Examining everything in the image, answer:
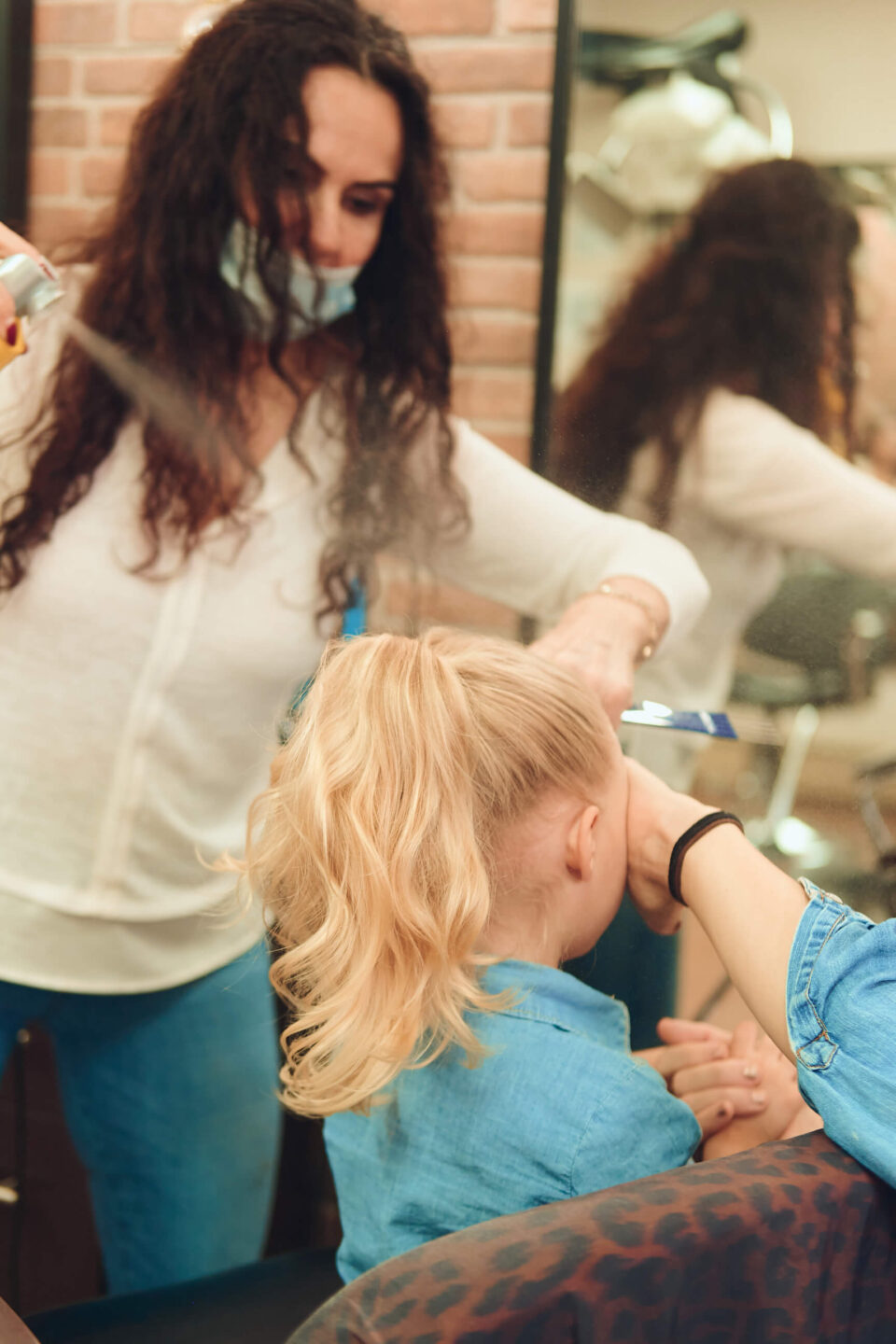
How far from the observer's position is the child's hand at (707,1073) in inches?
42.0

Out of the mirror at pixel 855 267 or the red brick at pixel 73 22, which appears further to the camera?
the red brick at pixel 73 22

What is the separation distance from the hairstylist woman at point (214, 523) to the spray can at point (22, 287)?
0.09 m

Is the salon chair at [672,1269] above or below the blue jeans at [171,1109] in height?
above

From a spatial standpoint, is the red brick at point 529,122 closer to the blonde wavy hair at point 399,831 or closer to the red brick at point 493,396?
the red brick at point 493,396

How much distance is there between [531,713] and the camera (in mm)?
912

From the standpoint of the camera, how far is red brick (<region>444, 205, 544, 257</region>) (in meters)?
1.26

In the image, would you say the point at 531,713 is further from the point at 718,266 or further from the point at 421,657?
the point at 718,266

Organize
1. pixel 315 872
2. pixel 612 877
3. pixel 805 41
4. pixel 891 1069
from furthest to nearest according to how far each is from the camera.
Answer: pixel 805 41 < pixel 612 877 < pixel 315 872 < pixel 891 1069

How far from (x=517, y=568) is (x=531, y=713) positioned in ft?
1.28

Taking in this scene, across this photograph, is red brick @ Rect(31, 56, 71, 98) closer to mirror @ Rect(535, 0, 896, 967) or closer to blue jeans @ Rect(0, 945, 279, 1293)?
mirror @ Rect(535, 0, 896, 967)

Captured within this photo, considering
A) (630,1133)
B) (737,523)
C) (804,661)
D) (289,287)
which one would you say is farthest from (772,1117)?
(289,287)

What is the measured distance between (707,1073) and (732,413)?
706 mm

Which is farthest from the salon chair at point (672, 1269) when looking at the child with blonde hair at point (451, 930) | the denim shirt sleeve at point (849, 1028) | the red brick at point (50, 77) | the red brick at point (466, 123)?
the red brick at point (50, 77)

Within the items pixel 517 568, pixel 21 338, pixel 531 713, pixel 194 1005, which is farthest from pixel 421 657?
pixel 194 1005
